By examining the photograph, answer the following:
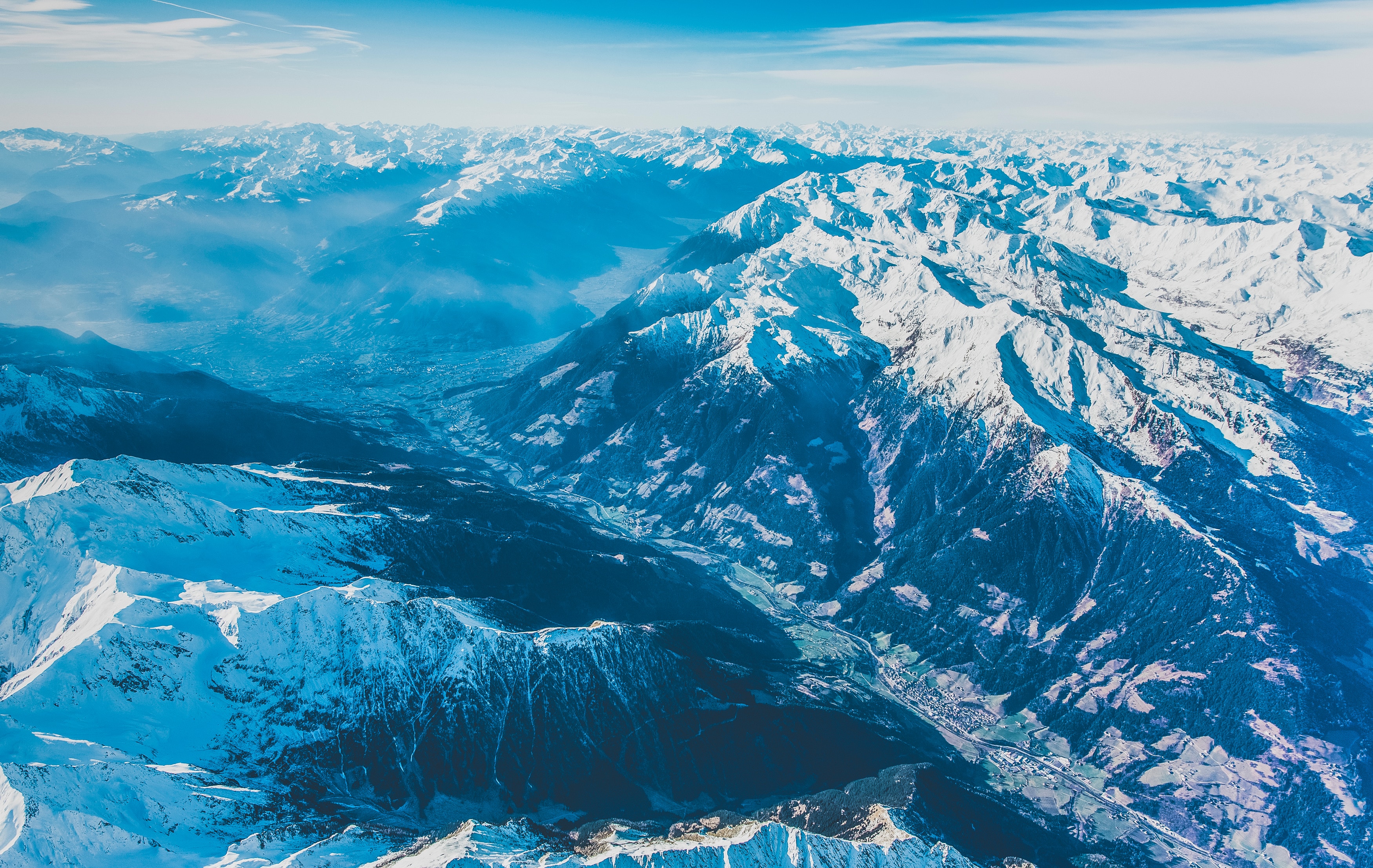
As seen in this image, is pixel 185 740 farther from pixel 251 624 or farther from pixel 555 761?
pixel 555 761

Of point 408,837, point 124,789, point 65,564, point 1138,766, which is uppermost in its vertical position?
point 65,564

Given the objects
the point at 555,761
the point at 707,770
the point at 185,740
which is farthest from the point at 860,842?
the point at 185,740

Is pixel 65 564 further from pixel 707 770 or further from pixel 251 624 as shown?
pixel 707 770

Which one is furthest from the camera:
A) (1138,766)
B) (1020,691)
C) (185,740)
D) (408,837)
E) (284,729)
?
(1020,691)

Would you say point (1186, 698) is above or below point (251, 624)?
below

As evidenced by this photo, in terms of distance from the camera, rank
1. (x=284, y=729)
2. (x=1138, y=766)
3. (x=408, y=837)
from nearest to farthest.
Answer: (x=408, y=837) → (x=284, y=729) → (x=1138, y=766)

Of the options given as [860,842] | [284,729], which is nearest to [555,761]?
[284,729]

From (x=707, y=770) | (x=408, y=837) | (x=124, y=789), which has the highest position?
(x=124, y=789)

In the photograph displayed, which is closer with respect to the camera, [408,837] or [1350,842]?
[408,837]

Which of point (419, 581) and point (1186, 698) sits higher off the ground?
point (419, 581)
